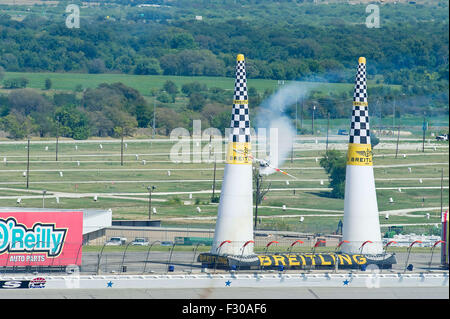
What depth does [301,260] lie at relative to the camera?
43406mm

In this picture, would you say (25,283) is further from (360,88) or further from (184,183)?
(184,183)

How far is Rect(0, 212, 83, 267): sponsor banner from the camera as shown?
42.1 metres

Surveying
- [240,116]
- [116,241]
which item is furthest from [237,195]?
[116,241]

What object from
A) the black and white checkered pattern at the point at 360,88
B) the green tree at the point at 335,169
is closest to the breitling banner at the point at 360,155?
the black and white checkered pattern at the point at 360,88

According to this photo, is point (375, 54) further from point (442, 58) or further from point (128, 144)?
point (128, 144)

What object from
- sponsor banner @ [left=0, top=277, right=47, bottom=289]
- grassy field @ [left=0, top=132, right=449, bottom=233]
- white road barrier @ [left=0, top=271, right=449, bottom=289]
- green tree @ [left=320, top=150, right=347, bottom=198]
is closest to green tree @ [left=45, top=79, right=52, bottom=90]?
grassy field @ [left=0, top=132, right=449, bottom=233]

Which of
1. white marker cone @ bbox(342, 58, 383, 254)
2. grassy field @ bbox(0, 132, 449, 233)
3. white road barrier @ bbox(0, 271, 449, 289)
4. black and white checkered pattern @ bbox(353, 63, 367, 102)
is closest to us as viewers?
white road barrier @ bbox(0, 271, 449, 289)

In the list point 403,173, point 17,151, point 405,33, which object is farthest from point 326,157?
point 405,33

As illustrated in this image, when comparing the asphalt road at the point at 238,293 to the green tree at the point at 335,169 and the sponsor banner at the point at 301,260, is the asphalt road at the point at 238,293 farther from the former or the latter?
the green tree at the point at 335,169

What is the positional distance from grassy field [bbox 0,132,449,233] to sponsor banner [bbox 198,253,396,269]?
32.1 m

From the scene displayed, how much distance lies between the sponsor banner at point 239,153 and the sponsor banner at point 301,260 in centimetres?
442

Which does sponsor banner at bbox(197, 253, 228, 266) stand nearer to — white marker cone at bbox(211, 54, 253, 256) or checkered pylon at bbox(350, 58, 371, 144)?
white marker cone at bbox(211, 54, 253, 256)

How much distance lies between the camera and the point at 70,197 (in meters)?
102

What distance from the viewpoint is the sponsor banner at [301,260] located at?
4247 centimetres
